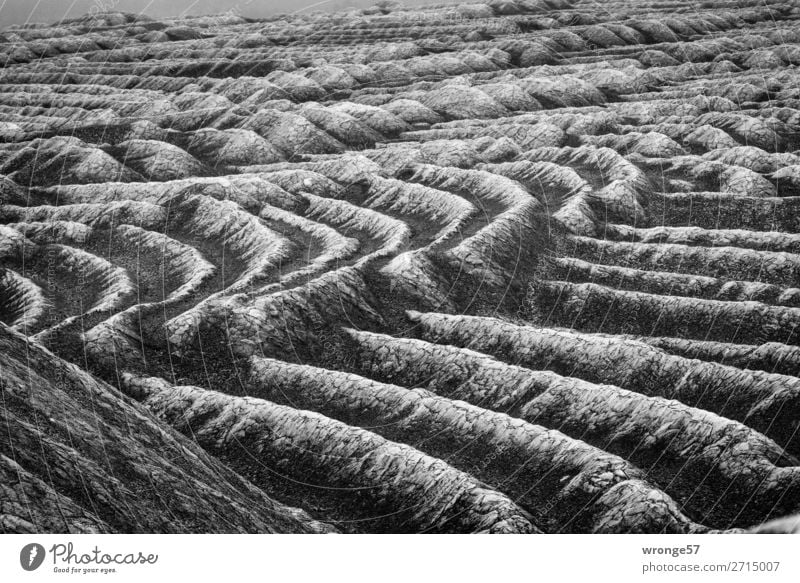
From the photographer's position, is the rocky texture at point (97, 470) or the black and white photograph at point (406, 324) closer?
the rocky texture at point (97, 470)

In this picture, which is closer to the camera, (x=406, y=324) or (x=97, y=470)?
(x=97, y=470)

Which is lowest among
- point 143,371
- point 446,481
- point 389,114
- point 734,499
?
point 734,499

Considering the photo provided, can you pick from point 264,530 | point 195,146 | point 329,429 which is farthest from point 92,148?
point 264,530

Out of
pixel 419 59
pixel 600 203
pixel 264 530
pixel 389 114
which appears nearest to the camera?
pixel 264 530

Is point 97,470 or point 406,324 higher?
point 97,470

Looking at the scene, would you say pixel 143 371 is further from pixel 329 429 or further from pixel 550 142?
pixel 550 142

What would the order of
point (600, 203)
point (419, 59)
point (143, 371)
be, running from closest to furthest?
point (143, 371)
point (600, 203)
point (419, 59)

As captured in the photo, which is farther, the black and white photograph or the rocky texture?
the black and white photograph

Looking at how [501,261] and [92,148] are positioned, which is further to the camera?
[92,148]
